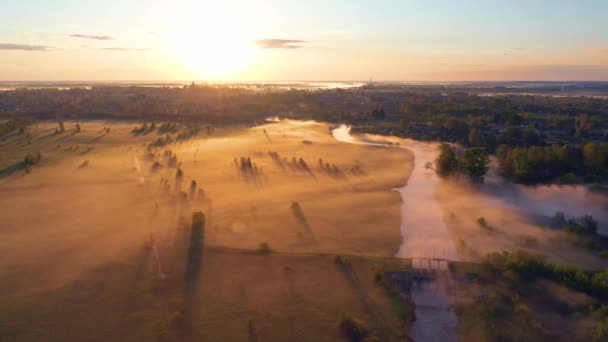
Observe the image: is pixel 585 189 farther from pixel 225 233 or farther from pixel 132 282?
pixel 132 282

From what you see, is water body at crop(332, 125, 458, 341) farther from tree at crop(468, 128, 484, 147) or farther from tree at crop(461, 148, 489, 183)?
tree at crop(468, 128, 484, 147)

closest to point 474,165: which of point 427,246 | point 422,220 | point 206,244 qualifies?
point 422,220

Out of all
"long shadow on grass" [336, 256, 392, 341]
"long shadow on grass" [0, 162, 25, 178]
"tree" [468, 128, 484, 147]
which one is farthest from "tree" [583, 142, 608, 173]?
"long shadow on grass" [0, 162, 25, 178]

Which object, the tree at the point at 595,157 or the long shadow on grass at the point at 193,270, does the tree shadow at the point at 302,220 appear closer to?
the long shadow on grass at the point at 193,270

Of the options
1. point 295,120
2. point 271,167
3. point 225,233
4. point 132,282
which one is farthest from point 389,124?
point 132,282

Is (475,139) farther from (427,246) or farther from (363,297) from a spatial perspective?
(363,297)
